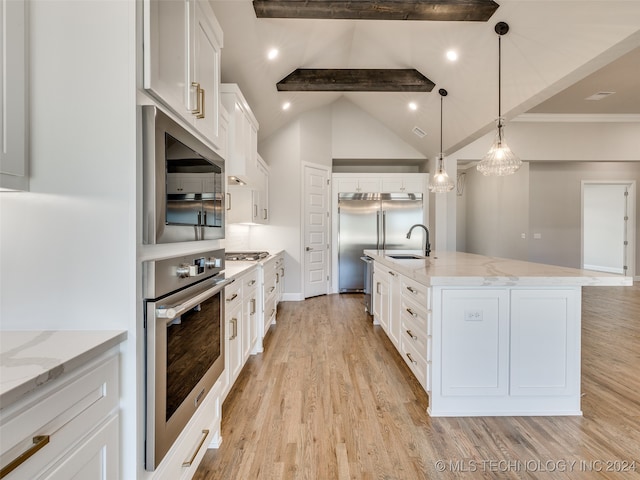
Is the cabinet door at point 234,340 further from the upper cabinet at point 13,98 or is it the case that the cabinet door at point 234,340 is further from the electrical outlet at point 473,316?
the electrical outlet at point 473,316

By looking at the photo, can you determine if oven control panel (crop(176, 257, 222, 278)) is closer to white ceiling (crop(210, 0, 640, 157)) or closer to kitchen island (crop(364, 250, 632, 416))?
kitchen island (crop(364, 250, 632, 416))

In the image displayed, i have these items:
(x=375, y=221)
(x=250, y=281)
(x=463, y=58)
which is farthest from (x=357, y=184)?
(x=250, y=281)

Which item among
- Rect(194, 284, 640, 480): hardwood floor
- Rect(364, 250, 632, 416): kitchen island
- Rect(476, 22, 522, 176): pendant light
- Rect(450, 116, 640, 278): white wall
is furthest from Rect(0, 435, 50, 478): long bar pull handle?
Rect(450, 116, 640, 278): white wall

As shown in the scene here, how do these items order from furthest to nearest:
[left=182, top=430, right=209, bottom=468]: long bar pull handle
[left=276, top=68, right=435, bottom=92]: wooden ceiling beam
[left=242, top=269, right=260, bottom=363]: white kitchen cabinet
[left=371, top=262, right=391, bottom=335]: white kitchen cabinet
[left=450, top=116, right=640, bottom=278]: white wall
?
[left=450, top=116, right=640, bottom=278]: white wall, [left=276, top=68, right=435, bottom=92]: wooden ceiling beam, [left=371, top=262, right=391, bottom=335]: white kitchen cabinet, [left=242, top=269, right=260, bottom=363]: white kitchen cabinet, [left=182, top=430, right=209, bottom=468]: long bar pull handle

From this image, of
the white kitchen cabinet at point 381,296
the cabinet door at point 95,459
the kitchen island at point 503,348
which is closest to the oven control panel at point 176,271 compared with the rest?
the cabinet door at point 95,459

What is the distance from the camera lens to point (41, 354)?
2.48ft

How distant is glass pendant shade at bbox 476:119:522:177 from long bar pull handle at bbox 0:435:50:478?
10.9 feet

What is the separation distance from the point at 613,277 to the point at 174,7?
2.37m

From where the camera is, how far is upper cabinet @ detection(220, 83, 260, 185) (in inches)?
108

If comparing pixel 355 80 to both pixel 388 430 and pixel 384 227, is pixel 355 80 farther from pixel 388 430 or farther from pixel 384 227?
pixel 388 430

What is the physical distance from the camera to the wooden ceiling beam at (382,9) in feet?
8.97

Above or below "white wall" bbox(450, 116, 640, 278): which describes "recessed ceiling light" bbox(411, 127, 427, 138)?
above

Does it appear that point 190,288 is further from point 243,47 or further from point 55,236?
point 243,47

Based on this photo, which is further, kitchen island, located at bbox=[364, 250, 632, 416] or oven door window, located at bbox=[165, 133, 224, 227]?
kitchen island, located at bbox=[364, 250, 632, 416]
